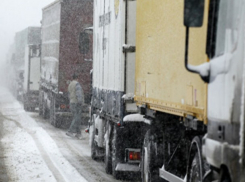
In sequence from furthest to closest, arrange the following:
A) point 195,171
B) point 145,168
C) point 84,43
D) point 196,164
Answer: point 84,43
point 145,168
point 195,171
point 196,164

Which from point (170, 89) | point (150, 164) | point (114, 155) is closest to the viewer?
point (170, 89)

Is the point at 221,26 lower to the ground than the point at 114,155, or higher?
higher

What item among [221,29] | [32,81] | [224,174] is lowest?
[32,81]

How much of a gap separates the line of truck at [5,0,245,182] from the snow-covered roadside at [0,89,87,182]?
87cm

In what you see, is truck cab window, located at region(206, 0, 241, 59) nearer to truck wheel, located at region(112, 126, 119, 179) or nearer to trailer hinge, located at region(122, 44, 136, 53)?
trailer hinge, located at region(122, 44, 136, 53)

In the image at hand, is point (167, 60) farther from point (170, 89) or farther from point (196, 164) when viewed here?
point (196, 164)

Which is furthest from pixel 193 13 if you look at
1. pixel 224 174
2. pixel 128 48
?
pixel 128 48

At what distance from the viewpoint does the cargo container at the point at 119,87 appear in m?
11.8

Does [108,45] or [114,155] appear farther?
[108,45]

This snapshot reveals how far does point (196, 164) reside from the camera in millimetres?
7137

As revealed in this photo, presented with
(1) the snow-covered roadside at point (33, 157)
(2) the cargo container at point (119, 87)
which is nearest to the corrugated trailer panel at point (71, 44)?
(1) the snow-covered roadside at point (33, 157)

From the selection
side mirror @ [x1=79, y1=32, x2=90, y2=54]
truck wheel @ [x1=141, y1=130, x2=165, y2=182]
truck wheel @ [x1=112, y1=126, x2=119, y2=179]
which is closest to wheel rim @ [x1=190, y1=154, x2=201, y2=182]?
truck wheel @ [x1=141, y1=130, x2=165, y2=182]

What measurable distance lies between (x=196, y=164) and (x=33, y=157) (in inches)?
347

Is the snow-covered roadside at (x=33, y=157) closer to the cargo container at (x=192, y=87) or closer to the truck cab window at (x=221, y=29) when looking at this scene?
the cargo container at (x=192, y=87)
